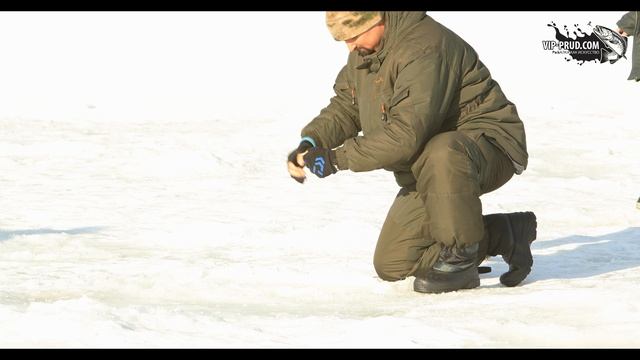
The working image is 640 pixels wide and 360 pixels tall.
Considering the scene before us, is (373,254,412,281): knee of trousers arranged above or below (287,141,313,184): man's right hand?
below

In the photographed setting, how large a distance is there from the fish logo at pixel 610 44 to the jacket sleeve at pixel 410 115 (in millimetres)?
13371

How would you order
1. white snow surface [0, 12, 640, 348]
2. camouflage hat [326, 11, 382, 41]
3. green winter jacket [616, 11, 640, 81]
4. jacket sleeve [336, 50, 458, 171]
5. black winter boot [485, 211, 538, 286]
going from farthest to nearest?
green winter jacket [616, 11, 640, 81] → black winter boot [485, 211, 538, 286] → camouflage hat [326, 11, 382, 41] → jacket sleeve [336, 50, 458, 171] → white snow surface [0, 12, 640, 348]

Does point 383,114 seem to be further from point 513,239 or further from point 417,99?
point 513,239

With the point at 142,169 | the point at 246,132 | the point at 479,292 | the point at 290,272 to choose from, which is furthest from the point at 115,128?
the point at 479,292

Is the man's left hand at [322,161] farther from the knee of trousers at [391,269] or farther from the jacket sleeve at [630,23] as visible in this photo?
the jacket sleeve at [630,23]

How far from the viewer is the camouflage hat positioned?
446cm

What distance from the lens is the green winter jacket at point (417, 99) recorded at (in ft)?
14.3

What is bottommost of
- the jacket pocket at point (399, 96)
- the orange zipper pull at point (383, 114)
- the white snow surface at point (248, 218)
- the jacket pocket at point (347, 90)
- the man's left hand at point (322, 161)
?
the white snow surface at point (248, 218)

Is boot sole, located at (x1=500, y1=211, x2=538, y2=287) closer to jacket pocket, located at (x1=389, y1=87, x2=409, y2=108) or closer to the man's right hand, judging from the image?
jacket pocket, located at (x1=389, y1=87, x2=409, y2=108)

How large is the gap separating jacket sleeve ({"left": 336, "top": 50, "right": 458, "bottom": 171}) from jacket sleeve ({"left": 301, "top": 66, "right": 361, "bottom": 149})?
1.53 ft

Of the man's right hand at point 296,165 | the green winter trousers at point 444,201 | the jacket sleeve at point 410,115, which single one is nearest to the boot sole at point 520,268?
the green winter trousers at point 444,201

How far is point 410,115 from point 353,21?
1.51ft

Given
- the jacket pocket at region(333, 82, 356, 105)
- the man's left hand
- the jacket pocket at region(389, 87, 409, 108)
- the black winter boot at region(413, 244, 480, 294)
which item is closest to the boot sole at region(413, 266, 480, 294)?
the black winter boot at region(413, 244, 480, 294)
